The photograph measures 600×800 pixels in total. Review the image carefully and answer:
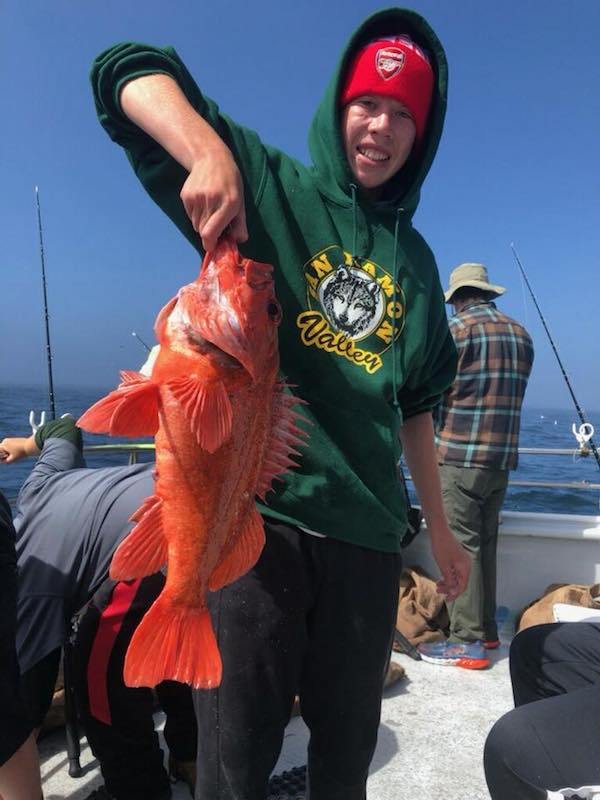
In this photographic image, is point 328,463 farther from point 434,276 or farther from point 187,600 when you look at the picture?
point 434,276

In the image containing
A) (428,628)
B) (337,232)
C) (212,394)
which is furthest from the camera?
(428,628)

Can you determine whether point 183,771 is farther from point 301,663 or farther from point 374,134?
point 374,134

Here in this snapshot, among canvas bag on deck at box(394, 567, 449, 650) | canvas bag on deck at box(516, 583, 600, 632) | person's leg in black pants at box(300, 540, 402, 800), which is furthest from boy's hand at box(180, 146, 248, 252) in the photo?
canvas bag on deck at box(516, 583, 600, 632)

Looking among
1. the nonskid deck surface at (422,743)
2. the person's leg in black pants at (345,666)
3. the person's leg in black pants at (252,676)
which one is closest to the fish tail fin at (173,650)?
the person's leg in black pants at (252,676)

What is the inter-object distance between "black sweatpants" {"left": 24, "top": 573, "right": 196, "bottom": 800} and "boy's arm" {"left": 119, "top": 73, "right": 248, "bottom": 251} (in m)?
1.74

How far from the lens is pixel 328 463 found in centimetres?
174

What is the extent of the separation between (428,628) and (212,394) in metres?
3.95

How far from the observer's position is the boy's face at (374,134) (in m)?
1.85

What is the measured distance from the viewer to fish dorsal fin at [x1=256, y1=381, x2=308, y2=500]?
162 centimetres

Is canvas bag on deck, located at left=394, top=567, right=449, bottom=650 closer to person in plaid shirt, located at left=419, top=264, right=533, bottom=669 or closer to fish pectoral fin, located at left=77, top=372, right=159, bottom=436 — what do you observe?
person in plaid shirt, located at left=419, top=264, right=533, bottom=669

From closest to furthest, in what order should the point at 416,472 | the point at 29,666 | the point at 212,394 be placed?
the point at 212,394, the point at 416,472, the point at 29,666

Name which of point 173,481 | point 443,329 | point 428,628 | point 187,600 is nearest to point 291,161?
point 443,329

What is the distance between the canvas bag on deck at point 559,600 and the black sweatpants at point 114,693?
121 inches

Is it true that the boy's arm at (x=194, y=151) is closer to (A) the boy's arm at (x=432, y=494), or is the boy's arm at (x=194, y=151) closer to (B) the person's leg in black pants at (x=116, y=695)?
(A) the boy's arm at (x=432, y=494)
